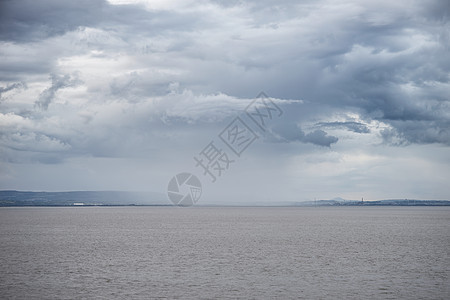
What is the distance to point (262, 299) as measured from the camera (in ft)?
135

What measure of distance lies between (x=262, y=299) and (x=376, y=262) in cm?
2934

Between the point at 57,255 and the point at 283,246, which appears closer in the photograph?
the point at 57,255

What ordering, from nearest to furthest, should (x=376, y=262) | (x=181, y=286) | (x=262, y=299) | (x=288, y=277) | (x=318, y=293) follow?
(x=262, y=299) → (x=318, y=293) → (x=181, y=286) → (x=288, y=277) → (x=376, y=262)

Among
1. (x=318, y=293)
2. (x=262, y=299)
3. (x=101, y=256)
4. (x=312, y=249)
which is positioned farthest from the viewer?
(x=312, y=249)

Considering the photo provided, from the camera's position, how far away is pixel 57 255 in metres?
72.9

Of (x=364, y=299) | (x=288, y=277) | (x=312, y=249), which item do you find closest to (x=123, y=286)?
(x=288, y=277)

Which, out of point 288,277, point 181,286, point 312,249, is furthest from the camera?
point 312,249

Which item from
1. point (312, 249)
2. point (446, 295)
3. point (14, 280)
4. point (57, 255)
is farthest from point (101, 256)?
point (446, 295)

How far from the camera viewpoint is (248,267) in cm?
5909

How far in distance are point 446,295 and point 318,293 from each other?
1125 cm

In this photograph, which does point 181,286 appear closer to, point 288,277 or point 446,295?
point 288,277

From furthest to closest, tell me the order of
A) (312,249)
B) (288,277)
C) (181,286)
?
(312,249) → (288,277) → (181,286)

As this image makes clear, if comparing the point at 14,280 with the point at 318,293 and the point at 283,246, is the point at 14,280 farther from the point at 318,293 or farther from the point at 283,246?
the point at 283,246

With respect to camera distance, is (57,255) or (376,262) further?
(57,255)
